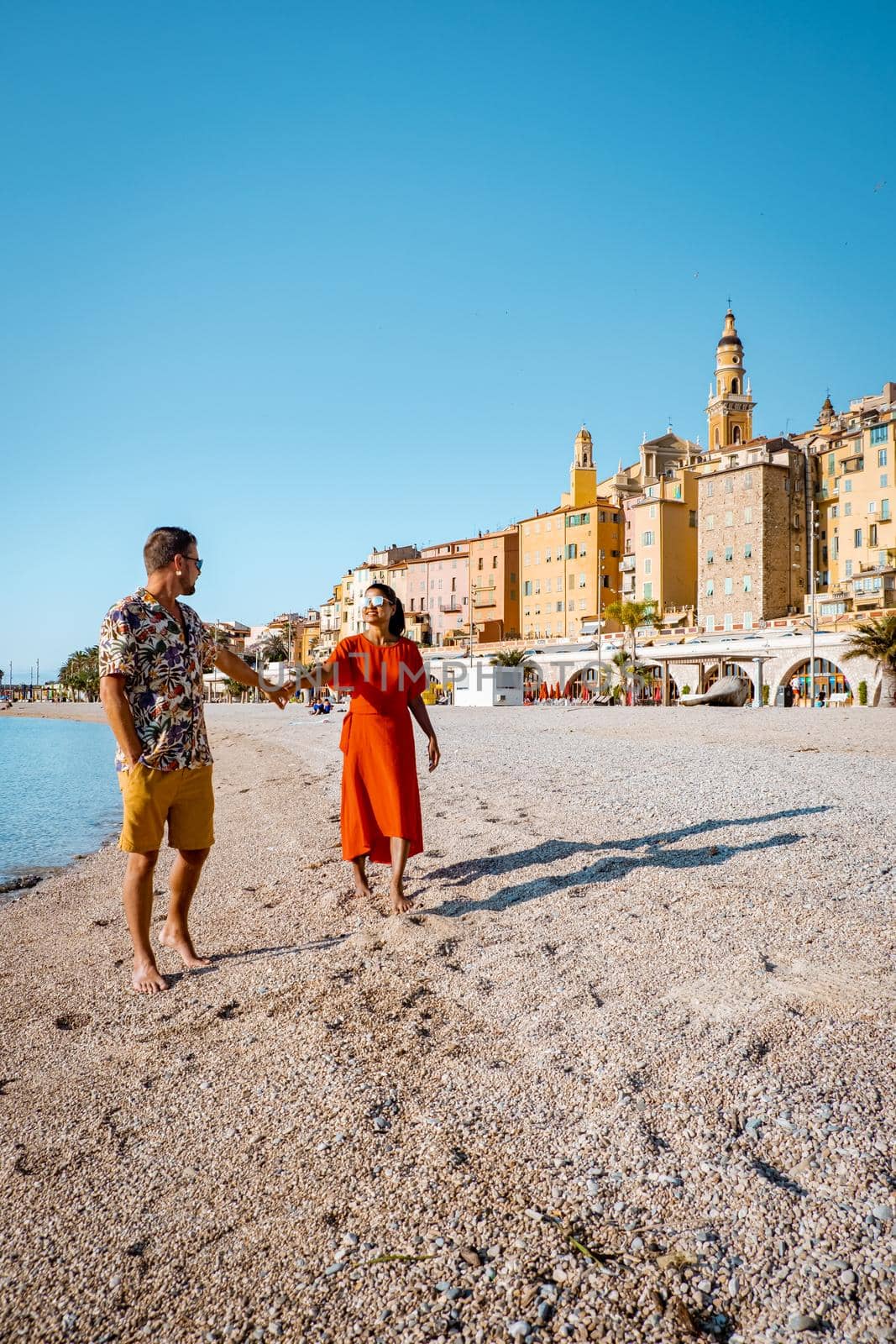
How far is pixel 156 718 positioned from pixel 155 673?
202 mm

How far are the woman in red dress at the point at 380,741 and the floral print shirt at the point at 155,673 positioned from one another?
1.25 meters

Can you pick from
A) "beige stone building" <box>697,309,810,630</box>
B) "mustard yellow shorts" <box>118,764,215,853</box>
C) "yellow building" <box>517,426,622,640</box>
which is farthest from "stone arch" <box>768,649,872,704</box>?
"mustard yellow shorts" <box>118,764,215,853</box>

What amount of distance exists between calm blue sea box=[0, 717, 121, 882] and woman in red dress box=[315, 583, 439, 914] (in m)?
5.15

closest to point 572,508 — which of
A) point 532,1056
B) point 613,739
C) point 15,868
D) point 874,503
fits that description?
point 874,503

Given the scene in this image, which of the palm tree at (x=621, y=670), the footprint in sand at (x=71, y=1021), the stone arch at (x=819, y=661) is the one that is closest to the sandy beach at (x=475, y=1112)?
the footprint in sand at (x=71, y=1021)

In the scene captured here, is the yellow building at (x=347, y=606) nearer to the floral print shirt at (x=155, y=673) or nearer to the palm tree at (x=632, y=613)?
Answer: the palm tree at (x=632, y=613)

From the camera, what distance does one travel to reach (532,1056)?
3102mm

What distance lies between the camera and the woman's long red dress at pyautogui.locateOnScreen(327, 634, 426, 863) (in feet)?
16.9

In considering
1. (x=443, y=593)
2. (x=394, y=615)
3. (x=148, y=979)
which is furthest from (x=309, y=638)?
(x=148, y=979)

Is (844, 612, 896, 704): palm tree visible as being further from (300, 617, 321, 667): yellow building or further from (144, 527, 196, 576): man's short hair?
(300, 617, 321, 667): yellow building

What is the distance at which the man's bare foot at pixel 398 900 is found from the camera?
507 centimetres

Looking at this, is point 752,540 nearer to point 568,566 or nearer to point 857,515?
point 857,515

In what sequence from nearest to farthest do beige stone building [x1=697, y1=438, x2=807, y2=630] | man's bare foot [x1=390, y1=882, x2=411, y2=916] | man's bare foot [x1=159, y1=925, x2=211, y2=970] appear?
man's bare foot [x1=159, y1=925, x2=211, y2=970]
man's bare foot [x1=390, y1=882, x2=411, y2=916]
beige stone building [x1=697, y1=438, x2=807, y2=630]

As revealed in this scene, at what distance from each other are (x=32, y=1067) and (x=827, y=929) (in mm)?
3542
